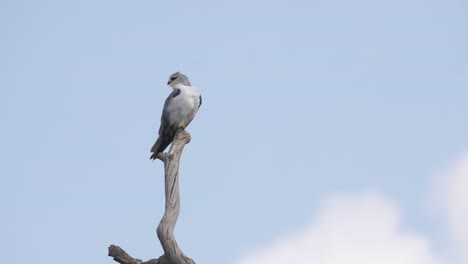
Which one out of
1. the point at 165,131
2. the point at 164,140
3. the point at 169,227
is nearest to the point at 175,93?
the point at 165,131

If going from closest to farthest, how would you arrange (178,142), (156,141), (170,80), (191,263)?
(191,263) < (178,142) < (156,141) < (170,80)

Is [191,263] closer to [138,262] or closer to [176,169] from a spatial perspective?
[138,262]

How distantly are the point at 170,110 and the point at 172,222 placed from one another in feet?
12.9

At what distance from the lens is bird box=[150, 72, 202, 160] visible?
624 inches

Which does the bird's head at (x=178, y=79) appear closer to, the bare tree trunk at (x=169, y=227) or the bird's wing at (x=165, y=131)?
the bird's wing at (x=165, y=131)

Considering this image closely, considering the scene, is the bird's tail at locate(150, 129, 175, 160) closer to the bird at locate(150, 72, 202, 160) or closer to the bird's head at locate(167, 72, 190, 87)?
the bird at locate(150, 72, 202, 160)

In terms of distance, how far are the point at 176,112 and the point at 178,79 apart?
3.23 feet

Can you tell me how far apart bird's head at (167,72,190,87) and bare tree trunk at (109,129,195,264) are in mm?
3153

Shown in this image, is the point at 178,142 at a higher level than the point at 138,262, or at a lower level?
higher

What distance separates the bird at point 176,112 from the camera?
1585cm

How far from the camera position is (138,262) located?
41.3 ft

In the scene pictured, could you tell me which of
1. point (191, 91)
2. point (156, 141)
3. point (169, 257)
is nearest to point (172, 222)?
point (169, 257)

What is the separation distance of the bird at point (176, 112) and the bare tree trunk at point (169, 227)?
2.18 metres

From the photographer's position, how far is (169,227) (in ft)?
40.6
